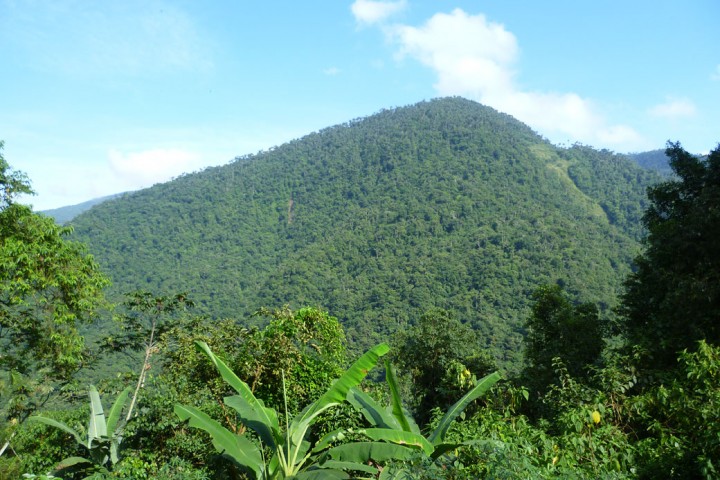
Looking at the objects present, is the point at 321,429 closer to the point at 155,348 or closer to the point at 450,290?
the point at 155,348

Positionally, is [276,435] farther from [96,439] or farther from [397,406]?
[96,439]

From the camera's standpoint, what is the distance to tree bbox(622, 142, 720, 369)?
681cm

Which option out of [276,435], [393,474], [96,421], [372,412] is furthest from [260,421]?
[96,421]

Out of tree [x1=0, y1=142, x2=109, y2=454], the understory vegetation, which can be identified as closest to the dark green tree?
the understory vegetation

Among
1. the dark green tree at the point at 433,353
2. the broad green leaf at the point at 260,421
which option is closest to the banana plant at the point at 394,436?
the broad green leaf at the point at 260,421

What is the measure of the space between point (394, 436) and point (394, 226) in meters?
57.9

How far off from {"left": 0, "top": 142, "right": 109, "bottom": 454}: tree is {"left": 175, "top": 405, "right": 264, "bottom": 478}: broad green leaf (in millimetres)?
5304

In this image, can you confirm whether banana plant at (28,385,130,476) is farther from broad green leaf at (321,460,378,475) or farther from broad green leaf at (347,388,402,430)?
broad green leaf at (347,388,402,430)

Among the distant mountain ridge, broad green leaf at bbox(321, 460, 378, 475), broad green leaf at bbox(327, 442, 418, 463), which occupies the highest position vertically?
the distant mountain ridge

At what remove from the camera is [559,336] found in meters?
10.9

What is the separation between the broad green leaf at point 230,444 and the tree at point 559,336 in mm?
7170

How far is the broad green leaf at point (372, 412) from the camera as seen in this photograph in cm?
433

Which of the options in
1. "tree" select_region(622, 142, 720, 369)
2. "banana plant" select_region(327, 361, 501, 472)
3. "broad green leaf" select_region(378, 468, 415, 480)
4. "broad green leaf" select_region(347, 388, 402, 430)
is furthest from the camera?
"tree" select_region(622, 142, 720, 369)

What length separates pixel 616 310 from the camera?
10766 millimetres
